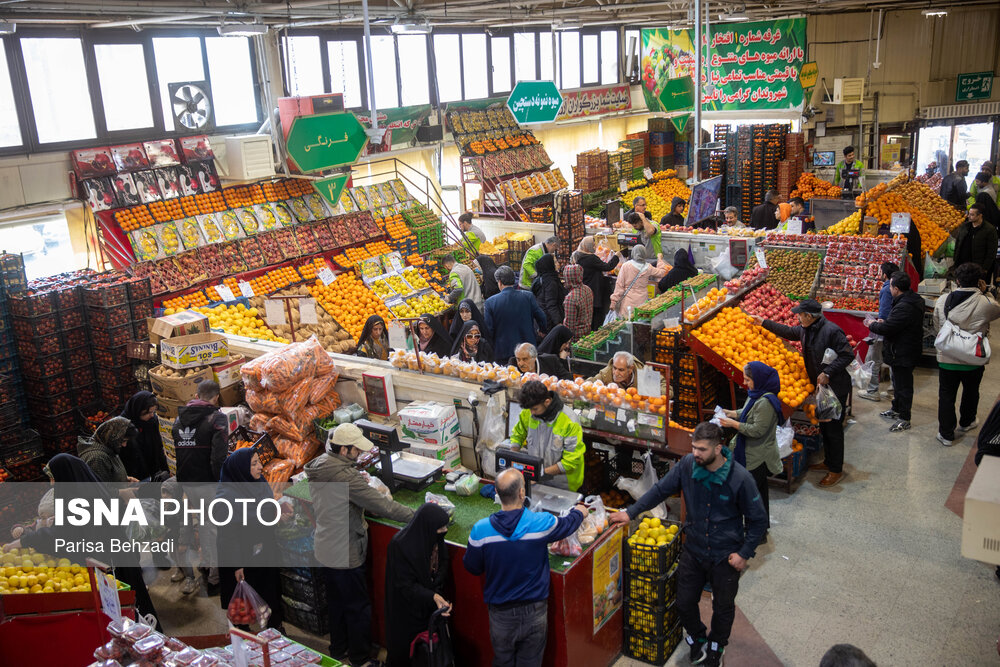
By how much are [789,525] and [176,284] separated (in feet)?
25.4

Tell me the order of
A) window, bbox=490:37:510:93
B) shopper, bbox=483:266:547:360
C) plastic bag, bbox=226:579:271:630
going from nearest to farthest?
1. plastic bag, bbox=226:579:271:630
2. shopper, bbox=483:266:547:360
3. window, bbox=490:37:510:93

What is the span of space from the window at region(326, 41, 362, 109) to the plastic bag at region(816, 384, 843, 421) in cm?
969

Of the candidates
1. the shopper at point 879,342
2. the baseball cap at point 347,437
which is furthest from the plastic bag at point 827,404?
the baseball cap at point 347,437

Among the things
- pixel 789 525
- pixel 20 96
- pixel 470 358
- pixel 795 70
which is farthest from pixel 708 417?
pixel 795 70

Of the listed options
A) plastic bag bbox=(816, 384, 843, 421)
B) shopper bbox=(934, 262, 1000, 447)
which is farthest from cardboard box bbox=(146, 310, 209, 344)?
shopper bbox=(934, 262, 1000, 447)

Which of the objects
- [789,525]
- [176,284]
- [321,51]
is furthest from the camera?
[321,51]

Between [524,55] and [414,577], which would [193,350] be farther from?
[524,55]

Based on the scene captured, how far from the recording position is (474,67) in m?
16.9

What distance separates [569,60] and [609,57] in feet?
6.57

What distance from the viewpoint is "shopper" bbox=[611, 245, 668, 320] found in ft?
31.4

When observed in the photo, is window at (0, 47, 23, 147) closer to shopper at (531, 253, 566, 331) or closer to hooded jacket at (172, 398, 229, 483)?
hooded jacket at (172, 398, 229, 483)

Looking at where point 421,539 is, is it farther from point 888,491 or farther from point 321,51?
point 321,51

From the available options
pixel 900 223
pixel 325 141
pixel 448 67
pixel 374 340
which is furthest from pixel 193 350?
pixel 448 67

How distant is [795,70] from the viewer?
730 inches
